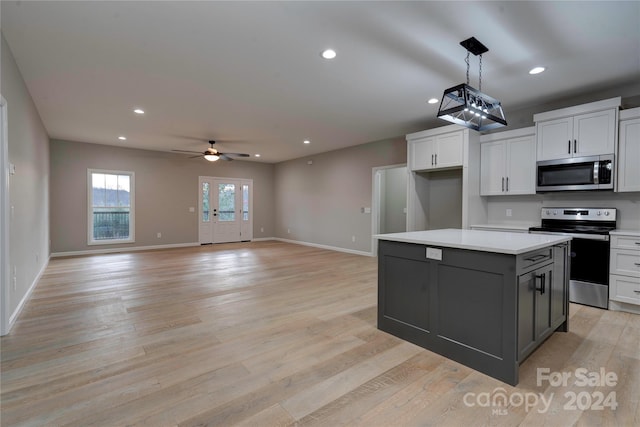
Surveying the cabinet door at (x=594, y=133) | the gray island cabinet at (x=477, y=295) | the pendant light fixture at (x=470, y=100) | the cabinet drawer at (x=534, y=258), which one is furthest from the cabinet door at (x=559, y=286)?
the cabinet door at (x=594, y=133)

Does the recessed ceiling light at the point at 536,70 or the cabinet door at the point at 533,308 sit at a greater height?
the recessed ceiling light at the point at 536,70

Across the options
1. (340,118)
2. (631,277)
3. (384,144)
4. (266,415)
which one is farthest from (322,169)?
(266,415)

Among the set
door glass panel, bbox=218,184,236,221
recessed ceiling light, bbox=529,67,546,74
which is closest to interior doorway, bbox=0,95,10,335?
recessed ceiling light, bbox=529,67,546,74

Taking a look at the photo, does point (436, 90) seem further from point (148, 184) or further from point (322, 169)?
point (148, 184)

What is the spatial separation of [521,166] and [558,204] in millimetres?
720

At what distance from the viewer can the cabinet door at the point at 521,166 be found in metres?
4.26

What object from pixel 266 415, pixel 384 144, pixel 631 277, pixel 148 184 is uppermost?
pixel 384 144

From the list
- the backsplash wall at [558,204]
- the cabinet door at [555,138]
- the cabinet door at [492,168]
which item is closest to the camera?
the backsplash wall at [558,204]

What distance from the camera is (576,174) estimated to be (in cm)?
382

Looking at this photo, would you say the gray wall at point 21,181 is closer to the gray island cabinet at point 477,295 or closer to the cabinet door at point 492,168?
the gray island cabinet at point 477,295

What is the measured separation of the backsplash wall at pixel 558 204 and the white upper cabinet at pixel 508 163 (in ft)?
0.93

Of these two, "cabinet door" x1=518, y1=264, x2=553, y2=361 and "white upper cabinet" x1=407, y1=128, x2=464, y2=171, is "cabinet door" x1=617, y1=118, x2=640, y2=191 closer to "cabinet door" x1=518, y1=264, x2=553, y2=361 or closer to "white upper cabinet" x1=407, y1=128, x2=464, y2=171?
"white upper cabinet" x1=407, y1=128, x2=464, y2=171

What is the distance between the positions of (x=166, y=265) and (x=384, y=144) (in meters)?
→ 5.24

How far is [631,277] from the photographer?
3307mm
